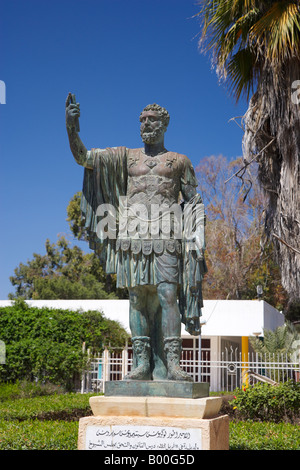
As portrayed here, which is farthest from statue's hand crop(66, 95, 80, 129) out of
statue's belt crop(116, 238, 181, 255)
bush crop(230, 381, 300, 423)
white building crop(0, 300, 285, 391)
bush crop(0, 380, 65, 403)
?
white building crop(0, 300, 285, 391)

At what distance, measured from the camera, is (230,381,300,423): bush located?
8406mm

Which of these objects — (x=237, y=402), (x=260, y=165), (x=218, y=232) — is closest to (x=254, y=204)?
(x=218, y=232)

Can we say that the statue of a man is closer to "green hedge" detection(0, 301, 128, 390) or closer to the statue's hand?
the statue's hand

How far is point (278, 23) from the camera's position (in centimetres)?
999

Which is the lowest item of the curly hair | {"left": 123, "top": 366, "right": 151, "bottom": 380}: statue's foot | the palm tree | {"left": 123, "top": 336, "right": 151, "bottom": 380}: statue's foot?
{"left": 123, "top": 366, "right": 151, "bottom": 380}: statue's foot

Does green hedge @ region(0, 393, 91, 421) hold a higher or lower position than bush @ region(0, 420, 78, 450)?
lower

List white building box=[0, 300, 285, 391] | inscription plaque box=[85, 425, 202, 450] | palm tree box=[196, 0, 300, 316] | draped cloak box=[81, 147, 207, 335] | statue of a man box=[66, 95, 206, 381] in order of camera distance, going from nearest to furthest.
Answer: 1. inscription plaque box=[85, 425, 202, 450]
2. statue of a man box=[66, 95, 206, 381]
3. draped cloak box=[81, 147, 207, 335]
4. palm tree box=[196, 0, 300, 316]
5. white building box=[0, 300, 285, 391]

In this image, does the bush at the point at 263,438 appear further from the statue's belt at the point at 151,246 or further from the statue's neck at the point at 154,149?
the statue's neck at the point at 154,149

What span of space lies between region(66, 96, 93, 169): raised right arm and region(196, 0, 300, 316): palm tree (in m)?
6.73

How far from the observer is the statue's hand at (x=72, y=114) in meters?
4.32

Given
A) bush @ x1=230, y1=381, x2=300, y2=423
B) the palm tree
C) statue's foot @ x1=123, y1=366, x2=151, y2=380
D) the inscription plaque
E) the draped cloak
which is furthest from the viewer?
the palm tree

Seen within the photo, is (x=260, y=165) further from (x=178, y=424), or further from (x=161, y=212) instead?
(x=178, y=424)

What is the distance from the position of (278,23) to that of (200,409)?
8.54m

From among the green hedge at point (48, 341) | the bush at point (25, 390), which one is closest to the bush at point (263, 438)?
the bush at point (25, 390)
